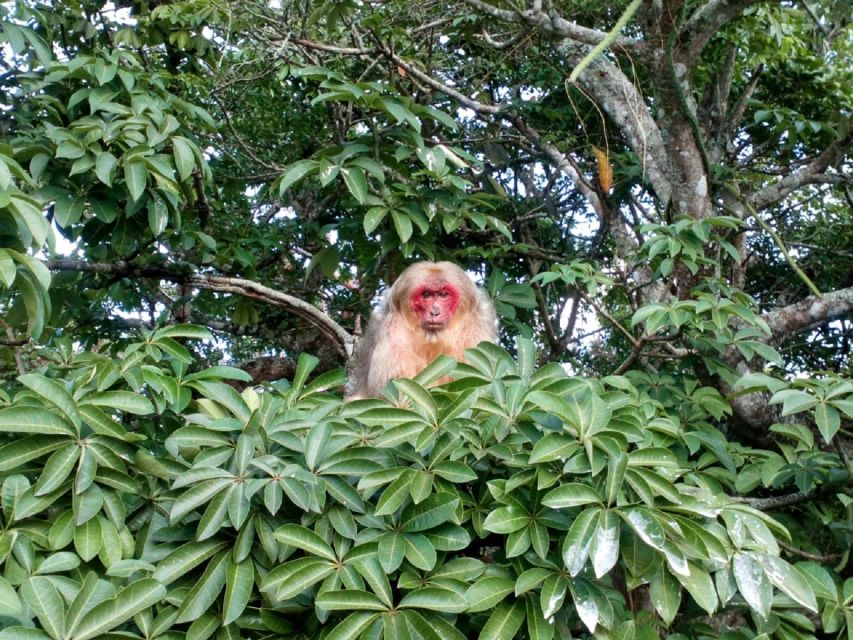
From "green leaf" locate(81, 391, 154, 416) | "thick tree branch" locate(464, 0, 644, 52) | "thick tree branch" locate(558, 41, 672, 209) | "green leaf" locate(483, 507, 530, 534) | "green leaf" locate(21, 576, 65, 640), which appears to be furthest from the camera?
"thick tree branch" locate(558, 41, 672, 209)

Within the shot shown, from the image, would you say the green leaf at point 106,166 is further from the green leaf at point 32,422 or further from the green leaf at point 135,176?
the green leaf at point 32,422

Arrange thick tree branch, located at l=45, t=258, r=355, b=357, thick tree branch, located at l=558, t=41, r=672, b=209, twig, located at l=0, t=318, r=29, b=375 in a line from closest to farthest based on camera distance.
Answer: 1. twig, located at l=0, t=318, r=29, b=375
2. thick tree branch, located at l=45, t=258, r=355, b=357
3. thick tree branch, located at l=558, t=41, r=672, b=209

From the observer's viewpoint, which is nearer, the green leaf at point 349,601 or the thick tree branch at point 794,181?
the green leaf at point 349,601

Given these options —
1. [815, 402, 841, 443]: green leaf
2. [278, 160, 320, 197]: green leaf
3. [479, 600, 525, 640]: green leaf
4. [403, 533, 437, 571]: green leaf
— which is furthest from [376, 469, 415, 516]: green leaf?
[278, 160, 320, 197]: green leaf

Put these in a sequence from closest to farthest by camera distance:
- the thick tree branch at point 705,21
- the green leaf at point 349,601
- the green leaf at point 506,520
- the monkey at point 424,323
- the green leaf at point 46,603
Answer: the green leaf at point 46,603 < the green leaf at point 349,601 < the green leaf at point 506,520 < the thick tree branch at point 705,21 < the monkey at point 424,323

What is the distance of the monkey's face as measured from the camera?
547 centimetres

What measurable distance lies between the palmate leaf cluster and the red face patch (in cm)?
233

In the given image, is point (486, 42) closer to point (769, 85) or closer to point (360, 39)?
point (360, 39)

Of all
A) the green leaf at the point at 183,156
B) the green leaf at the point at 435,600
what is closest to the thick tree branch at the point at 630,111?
the green leaf at the point at 183,156

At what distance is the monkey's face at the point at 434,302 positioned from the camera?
215 inches

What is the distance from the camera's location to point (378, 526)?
9.49ft

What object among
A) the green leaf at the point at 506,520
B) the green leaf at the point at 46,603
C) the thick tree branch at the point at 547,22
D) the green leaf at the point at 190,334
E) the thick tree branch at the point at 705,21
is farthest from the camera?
the thick tree branch at the point at 547,22

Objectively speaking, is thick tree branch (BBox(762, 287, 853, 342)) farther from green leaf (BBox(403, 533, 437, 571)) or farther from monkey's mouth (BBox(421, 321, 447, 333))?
green leaf (BBox(403, 533, 437, 571))

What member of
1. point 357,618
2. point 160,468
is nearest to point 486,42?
point 160,468
